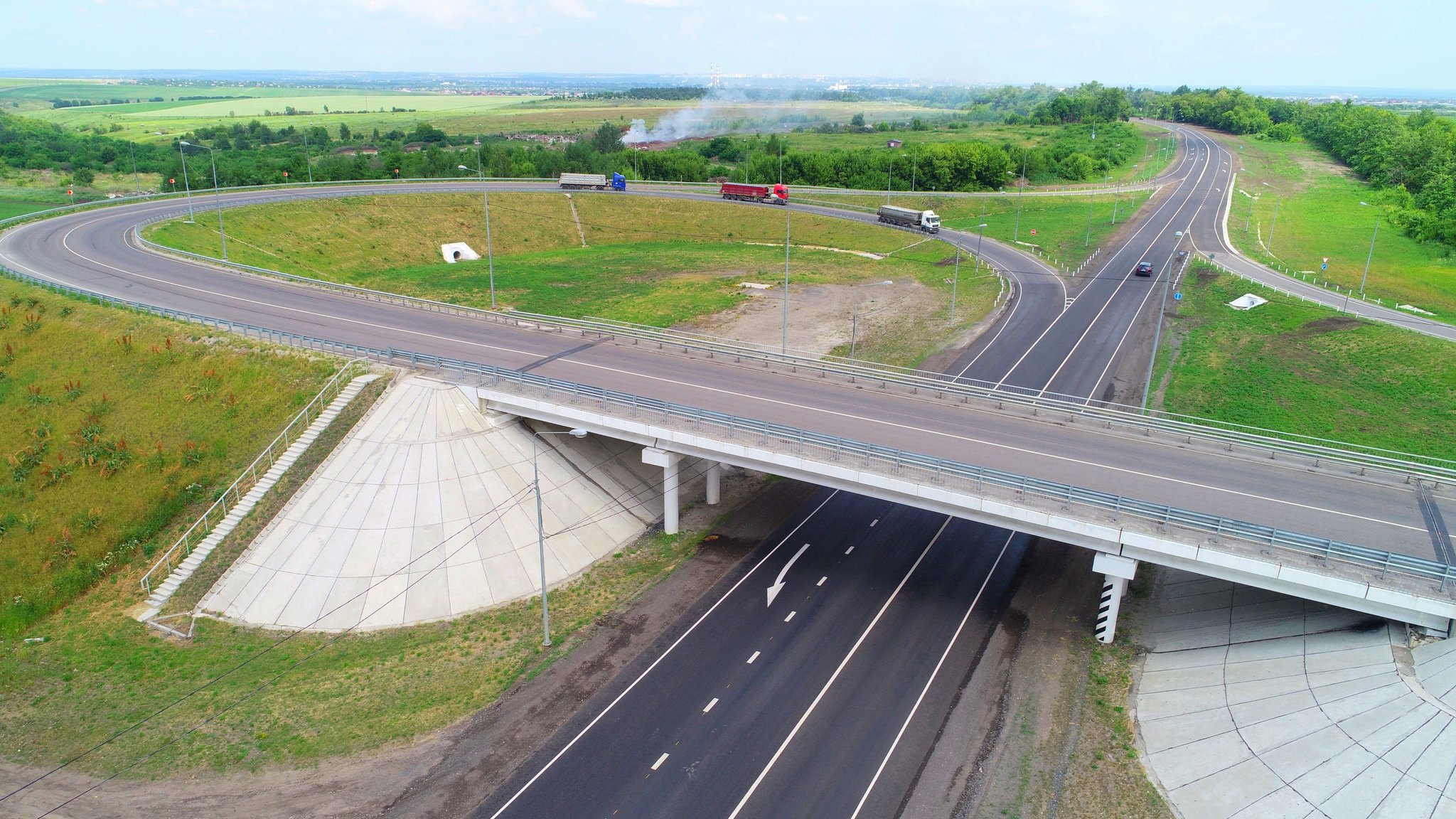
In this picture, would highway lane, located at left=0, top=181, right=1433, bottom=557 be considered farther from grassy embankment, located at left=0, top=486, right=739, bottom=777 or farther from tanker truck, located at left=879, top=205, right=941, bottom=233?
tanker truck, located at left=879, top=205, right=941, bottom=233

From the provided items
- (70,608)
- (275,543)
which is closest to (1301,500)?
(275,543)

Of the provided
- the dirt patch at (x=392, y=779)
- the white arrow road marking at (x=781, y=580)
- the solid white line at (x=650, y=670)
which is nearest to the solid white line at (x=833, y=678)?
the solid white line at (x=650, y=670)

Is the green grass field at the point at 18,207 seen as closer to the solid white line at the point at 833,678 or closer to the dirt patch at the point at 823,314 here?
the dirt patch at the point at 823,314

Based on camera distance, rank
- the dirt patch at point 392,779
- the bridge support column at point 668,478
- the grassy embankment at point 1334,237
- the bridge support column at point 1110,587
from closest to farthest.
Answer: the dirt patch at point 392,779 < the bridge support column at point 1110,587 < the bridge support column at point 668,478 < the grassy embankment at point 1334,237

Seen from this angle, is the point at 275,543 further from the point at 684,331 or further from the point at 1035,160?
the point at 1035,160

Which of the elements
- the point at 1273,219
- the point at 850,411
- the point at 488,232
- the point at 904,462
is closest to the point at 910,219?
the point at 1273,219

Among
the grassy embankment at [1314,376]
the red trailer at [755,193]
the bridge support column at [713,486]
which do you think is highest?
the red trailer at [755,193]

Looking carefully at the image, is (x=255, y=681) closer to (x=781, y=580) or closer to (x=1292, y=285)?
(x=781, y=580)
